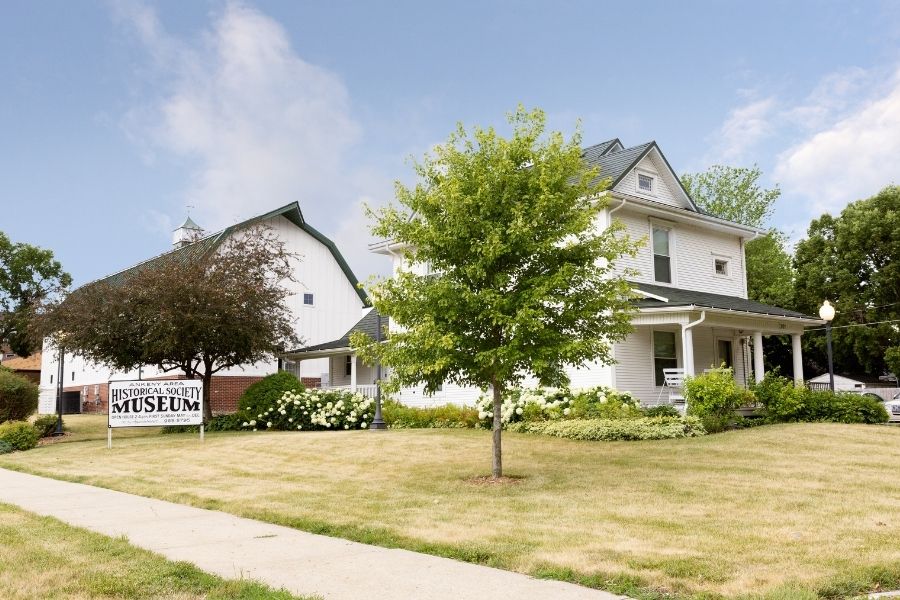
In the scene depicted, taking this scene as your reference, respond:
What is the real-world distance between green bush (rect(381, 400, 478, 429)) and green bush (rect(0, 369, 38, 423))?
35.8ft

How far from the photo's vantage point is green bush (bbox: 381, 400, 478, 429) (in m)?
20.8

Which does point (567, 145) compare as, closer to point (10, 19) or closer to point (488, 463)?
point (488, 463)

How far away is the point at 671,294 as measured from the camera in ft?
70.8

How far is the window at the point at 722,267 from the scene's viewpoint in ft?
81.7

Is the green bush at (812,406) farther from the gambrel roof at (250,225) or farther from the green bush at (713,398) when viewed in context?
the gambrel roof at (250,225)

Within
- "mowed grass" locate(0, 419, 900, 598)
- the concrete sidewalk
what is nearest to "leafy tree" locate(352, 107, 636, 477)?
"mowed grass" locate(0, 419, 900, 598)

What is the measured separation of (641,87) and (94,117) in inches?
554

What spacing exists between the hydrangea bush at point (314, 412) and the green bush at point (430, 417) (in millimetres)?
756

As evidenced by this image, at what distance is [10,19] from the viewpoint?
17.5 meters

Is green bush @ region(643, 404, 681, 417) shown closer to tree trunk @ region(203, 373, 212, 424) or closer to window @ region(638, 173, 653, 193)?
window @ region(638, 173, 653, 193)

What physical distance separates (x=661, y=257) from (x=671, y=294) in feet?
5.98

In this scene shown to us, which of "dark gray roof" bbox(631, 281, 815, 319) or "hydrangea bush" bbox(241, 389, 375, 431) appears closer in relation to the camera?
"dark gray roof" bbox(631, 281, 815, 319)

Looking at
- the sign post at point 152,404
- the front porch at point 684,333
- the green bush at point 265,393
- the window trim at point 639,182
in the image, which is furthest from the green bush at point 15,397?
the window trim at point 639,182

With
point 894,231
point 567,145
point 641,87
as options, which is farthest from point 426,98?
point 894,231
